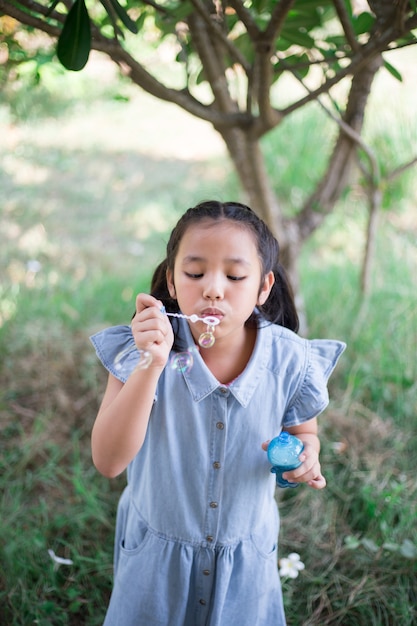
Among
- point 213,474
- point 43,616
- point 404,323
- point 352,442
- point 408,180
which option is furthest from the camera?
point 408,180

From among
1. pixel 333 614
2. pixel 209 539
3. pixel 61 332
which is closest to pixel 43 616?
pixel 209 539

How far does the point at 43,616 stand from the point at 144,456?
67 cm

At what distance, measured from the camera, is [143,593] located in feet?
4.48

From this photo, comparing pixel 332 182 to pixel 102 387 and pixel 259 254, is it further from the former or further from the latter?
pixel 259 254

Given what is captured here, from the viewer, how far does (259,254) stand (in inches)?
49.3

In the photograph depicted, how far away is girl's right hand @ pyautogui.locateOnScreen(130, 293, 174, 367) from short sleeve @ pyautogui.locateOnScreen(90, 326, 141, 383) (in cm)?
14

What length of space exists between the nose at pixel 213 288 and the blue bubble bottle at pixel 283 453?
0.34 metres

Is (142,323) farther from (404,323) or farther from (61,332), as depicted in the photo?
(404,323)

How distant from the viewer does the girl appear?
49.5 inches

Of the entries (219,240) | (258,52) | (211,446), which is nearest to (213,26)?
(258,52)

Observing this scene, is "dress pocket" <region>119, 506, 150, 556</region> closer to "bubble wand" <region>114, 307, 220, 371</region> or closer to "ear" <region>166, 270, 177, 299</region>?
"bubble wand" <region>114, 307, 220, 371</region>

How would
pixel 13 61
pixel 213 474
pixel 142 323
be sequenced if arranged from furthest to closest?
pixel 13 61 < pixel 213 474 < pixel 142 323

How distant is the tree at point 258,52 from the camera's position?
1377 mm

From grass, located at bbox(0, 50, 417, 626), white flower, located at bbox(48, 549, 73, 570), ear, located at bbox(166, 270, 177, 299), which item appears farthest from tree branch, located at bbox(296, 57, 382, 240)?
white flower, located at bbox(48, 549, 73, 570)
